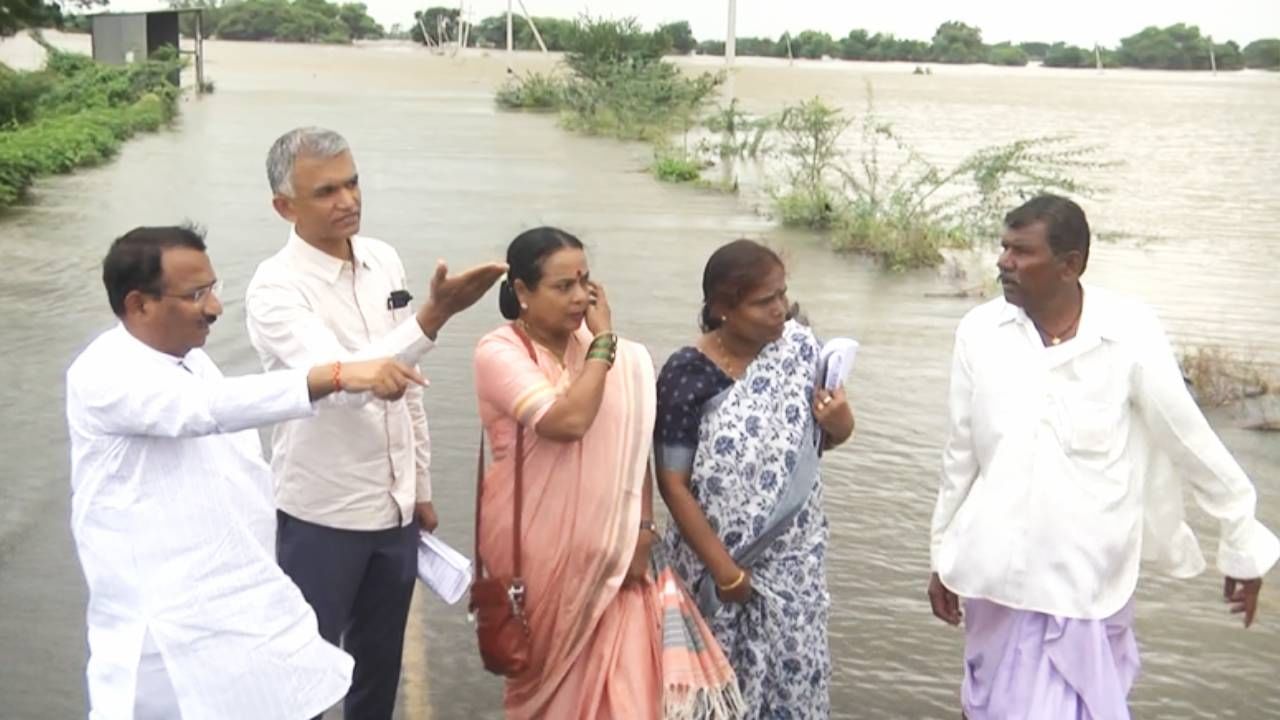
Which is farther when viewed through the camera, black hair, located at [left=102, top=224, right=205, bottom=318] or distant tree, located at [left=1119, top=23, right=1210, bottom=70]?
distant tree, located at [left=1119, top=23, right=1210, bottom=70]

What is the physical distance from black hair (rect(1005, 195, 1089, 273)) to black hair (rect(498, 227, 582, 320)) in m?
1.11

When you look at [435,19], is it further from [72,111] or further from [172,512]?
[172,512]

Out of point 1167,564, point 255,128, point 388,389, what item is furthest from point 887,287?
point 255,128

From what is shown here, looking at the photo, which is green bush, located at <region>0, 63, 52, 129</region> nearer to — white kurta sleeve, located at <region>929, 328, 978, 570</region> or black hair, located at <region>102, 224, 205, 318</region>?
black hair, located at <region>102, 224, 205, 318</region>

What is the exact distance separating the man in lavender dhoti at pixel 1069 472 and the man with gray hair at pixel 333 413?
1341 millimetres

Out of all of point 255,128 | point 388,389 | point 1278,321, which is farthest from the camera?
point 255,128

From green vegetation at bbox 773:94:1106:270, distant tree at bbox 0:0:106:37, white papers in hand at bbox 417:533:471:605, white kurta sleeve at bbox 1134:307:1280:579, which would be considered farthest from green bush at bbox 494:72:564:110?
white kurta sleeve at bbox 1134:307:1280:579

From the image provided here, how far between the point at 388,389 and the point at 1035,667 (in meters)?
1.79

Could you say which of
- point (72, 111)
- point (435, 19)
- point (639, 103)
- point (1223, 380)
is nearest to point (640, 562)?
point (1223, 380)

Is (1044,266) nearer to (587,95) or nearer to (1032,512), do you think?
(1032,512)

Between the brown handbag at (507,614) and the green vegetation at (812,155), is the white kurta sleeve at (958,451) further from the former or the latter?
the green vegetation at (812,155)

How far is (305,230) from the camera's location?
153 inches

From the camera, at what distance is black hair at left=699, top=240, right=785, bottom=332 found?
153 inches

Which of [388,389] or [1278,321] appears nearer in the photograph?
[388,389]
